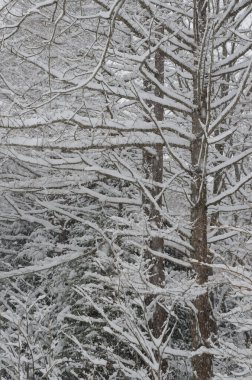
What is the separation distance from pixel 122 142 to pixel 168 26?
4.33ft

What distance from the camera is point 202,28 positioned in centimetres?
525

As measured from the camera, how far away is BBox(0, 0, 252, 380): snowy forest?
4277mm

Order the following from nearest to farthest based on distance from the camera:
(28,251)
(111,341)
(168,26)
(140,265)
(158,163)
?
(140,265)
(168,26)
(158,163)
(111,341)
(28,251)

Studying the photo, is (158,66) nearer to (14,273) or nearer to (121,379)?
(14,273)

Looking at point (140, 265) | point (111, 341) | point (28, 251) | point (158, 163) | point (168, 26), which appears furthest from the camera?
point (28, 251)

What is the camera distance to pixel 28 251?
392 inches

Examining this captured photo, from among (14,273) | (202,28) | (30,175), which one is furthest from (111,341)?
(202,28)

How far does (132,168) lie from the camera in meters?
6.14

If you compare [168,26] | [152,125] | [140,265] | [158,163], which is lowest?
[140,265]

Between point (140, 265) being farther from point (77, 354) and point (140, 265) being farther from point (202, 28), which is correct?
point (77, 354)

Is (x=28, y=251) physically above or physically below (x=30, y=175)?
below

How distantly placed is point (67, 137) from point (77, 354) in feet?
→ 14.8

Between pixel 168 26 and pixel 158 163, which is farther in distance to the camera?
pixel 158 163

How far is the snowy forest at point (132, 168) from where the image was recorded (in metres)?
4.28
